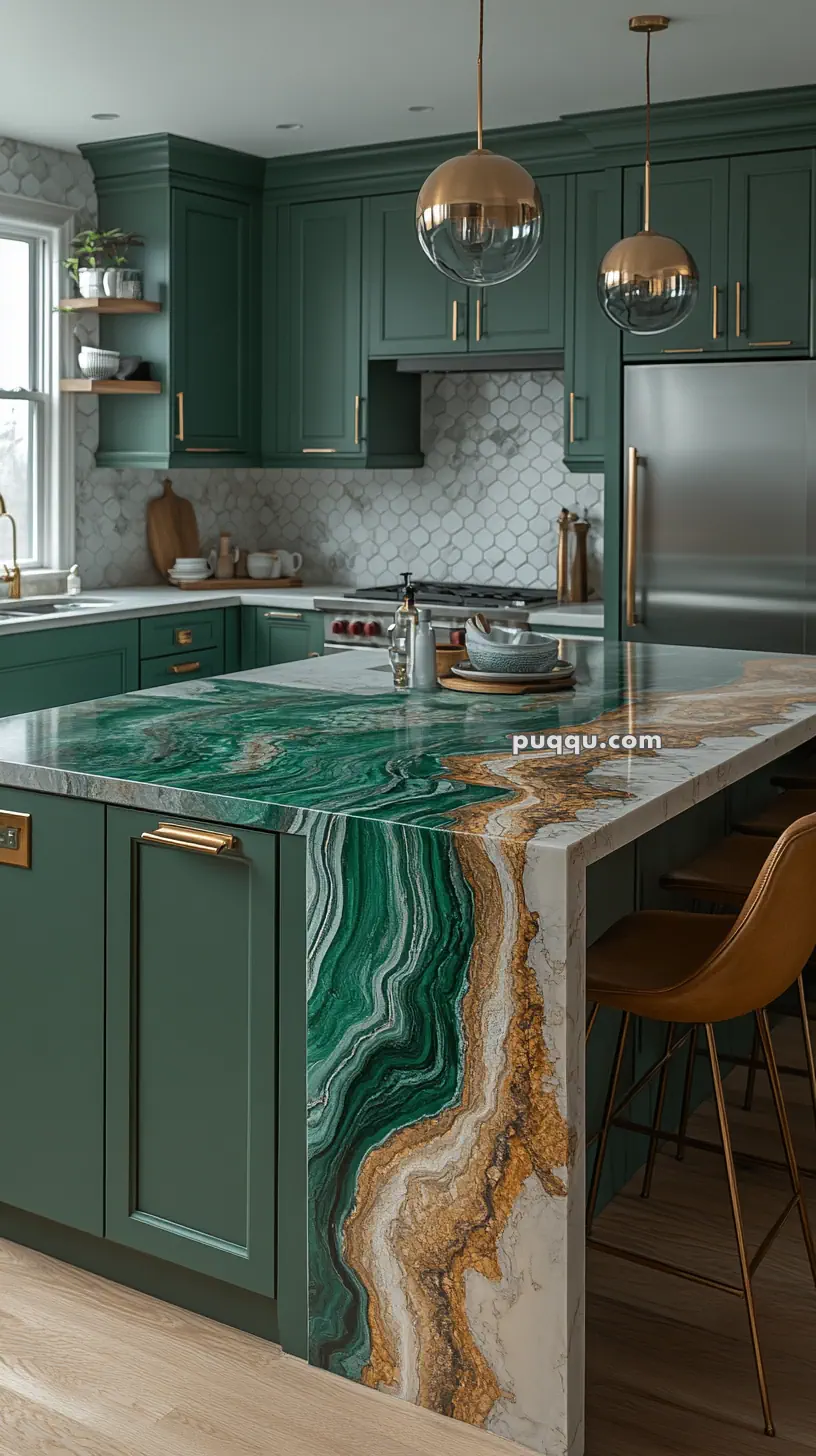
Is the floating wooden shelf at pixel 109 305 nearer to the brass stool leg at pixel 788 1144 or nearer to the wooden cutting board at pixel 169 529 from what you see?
the wooden cutting board at pixel 169 529

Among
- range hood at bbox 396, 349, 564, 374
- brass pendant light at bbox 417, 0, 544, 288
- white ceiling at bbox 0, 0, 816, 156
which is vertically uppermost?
white ceiling at bbox 0, 0, 816, 156

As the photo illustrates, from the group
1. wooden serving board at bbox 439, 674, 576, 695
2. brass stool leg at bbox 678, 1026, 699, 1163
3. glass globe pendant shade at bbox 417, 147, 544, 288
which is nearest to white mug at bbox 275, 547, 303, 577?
wooden serving board at bbox 439, 674, 576, 695

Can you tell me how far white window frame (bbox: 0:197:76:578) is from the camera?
5.69 metres

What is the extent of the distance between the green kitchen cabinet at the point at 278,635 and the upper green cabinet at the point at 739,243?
161cm

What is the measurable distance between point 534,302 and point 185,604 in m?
1.70

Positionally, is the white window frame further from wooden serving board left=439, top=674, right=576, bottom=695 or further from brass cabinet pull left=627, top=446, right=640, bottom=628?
wooden serving board left=439, top=674, right=576, bottom=695

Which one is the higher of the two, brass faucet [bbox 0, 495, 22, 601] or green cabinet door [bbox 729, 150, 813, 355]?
green cabinet door [bbox 729, 150, 813, 355]

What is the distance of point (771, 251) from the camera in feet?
15.7

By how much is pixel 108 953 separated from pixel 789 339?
3.29m

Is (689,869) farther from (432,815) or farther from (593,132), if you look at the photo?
(593,132)

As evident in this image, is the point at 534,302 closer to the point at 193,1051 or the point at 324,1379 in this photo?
the point at 193,1051

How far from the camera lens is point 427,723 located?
3000 millimetres

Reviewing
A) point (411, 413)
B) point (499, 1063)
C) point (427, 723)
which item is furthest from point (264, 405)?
point (499, 1063)

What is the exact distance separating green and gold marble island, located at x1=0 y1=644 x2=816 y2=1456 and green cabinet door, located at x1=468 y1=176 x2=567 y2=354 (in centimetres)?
314
